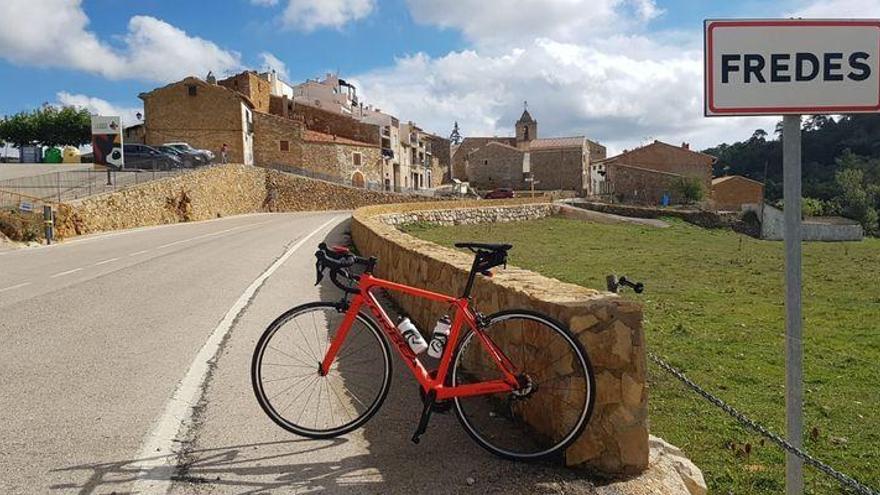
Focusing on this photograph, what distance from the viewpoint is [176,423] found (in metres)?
4.55

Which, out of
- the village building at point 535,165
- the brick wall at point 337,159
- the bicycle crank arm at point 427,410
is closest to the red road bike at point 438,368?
the bicycle crank arm at point 427,410

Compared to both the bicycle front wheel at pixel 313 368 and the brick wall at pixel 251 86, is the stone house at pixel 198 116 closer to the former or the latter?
the brick wall at pixel 251 86

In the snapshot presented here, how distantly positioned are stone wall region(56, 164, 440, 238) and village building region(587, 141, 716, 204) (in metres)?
25.4

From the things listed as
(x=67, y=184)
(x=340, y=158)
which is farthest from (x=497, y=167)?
(x=67, y=184)

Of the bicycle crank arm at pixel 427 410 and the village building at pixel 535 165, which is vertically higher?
the village building at pixel 535 165

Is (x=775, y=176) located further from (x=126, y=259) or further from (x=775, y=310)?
(x=126, y=259)

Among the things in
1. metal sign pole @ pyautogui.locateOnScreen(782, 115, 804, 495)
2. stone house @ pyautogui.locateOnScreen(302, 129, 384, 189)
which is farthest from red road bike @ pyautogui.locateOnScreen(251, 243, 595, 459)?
stone house @ pyautogui.locateOnScreen(302, 129, 384, 189)

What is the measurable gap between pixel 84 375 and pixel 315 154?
57.0m

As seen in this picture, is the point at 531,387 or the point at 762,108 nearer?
the point at 762,108

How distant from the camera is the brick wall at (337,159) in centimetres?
6119

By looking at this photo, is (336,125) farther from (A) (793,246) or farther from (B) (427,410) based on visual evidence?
(A) (793,246)

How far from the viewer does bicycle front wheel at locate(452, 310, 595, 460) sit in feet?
12.0

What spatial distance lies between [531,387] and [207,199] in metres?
39.0

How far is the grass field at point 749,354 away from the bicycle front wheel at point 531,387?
1840 mm
